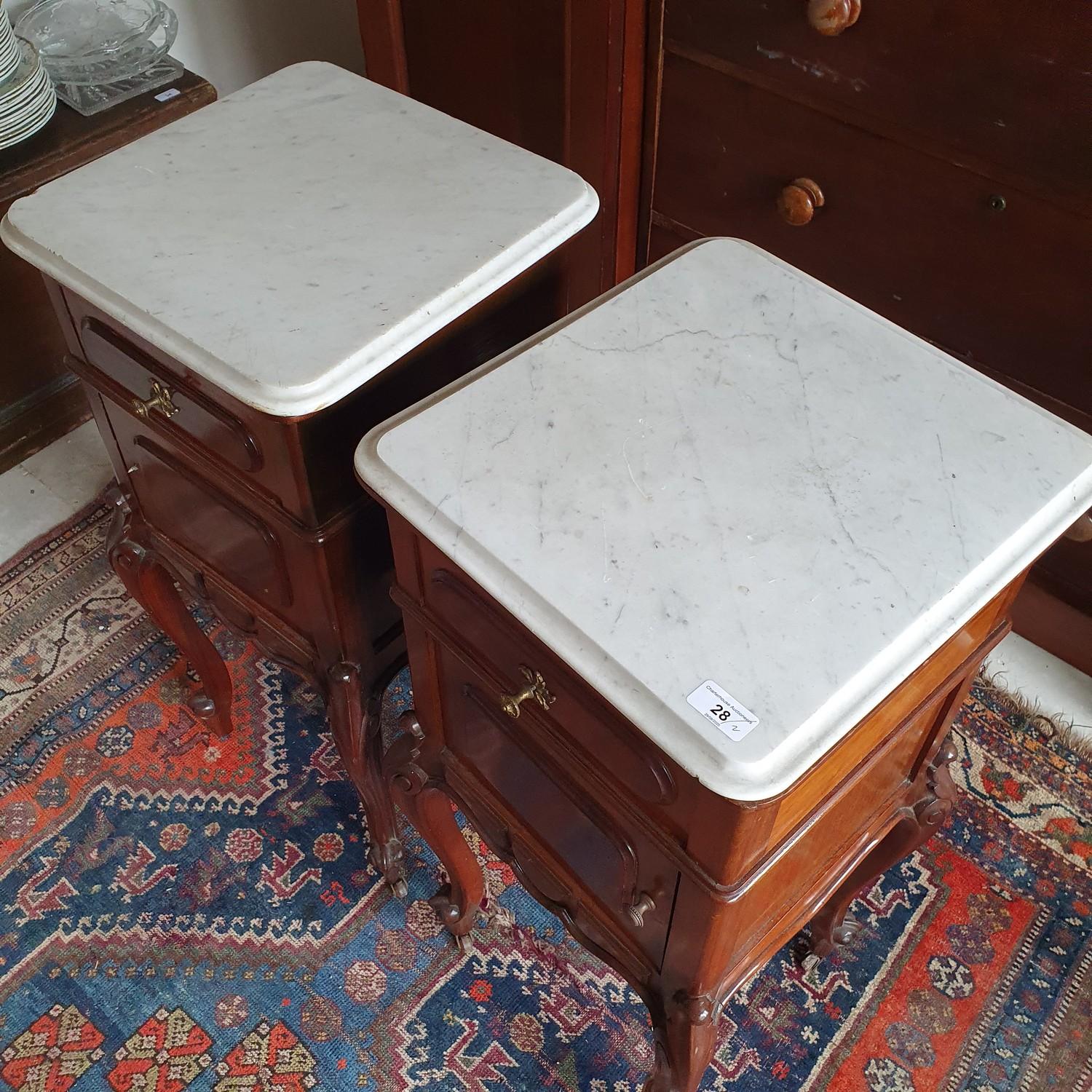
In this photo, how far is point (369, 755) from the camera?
107cm

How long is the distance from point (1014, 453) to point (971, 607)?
0.46 feet

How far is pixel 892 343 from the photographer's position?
→ 794 mm

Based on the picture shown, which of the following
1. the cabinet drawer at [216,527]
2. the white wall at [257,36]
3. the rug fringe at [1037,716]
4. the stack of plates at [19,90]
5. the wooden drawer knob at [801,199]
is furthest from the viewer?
the white wall at [257,36]

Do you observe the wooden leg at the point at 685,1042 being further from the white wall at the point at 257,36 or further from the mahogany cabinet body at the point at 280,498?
the white wall at the point at 257,36

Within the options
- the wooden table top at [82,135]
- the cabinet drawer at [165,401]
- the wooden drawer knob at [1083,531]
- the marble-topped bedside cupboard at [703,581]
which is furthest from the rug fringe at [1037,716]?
the wooden table top at [82,135]

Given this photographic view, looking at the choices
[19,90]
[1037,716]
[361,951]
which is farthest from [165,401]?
[1037,716]

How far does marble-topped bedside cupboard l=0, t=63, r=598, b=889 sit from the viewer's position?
0.80 m

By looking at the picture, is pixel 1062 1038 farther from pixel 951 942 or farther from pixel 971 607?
pixel 971 607

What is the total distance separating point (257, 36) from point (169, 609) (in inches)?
50.6

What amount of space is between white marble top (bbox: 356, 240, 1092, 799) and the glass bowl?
3.84ft

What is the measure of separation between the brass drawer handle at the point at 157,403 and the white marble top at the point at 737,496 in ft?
0.82

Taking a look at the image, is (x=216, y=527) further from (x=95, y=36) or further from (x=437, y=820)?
(x=95, y=36)

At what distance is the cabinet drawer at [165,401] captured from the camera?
2.76 ft

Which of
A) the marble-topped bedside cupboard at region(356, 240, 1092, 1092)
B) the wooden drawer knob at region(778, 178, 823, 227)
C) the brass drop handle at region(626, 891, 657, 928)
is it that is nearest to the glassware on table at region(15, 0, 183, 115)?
the wooden drawer knob at region(778, 178, 823, 227)
